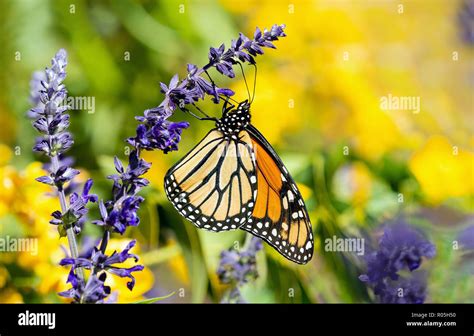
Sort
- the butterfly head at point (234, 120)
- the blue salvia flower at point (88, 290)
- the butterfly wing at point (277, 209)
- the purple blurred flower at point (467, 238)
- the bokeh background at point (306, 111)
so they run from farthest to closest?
the purple blurred flower at point (467, 238), the bokeh background at point (306, 111), the butterfly head at point (234, 120), the butterfly wing at point (277, 209), the blue salvia flower at point (88, 290)

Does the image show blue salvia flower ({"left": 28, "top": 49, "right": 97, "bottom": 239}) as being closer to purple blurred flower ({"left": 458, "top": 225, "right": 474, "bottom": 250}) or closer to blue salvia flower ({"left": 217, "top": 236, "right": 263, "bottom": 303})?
Result: blue salvia flower ({"left": 217, "top": 236, "right": 263, "bottom": 303})

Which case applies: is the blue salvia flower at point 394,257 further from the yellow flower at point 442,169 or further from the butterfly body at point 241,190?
the butterfly body at point 241,190

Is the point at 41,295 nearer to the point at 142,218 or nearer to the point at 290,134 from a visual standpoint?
the point at 142,218

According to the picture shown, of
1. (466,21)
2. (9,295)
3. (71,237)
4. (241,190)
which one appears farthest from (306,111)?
(71,237)

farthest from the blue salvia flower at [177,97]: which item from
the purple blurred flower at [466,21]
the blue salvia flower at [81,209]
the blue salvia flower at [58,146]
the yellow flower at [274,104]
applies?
the purple blurred flower at [466,21]

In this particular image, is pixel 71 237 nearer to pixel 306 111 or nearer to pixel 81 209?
pixel 81 209

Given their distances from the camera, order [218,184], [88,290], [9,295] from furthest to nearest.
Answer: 1. [218,184]
2. [9,295]
3. [88,290]

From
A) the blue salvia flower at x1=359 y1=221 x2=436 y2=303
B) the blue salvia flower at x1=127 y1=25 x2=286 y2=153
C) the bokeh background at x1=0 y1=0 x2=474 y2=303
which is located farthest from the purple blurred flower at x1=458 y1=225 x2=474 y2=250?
the blue salvia flower at x1=127 y1=25 x2=286 y2=153
